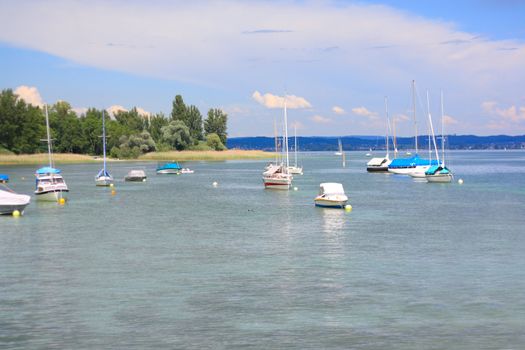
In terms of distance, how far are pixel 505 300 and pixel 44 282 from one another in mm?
23750

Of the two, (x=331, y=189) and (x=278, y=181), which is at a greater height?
(x=331, y=189)

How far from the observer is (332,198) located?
78500 millimetres

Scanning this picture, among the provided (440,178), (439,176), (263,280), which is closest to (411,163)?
(440,178)

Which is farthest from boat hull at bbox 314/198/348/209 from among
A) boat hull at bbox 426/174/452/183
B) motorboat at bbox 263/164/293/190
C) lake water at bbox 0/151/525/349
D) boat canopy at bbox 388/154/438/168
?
boat canopy at bbox 388/154/438/168

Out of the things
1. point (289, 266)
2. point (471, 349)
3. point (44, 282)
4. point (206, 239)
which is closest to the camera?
point (471, 349)

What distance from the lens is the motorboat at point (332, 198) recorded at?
78312 millimetres

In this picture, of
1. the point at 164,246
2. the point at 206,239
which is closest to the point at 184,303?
the point at 164,246

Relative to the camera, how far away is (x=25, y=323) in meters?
28.5

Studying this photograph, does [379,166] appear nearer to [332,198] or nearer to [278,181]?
[278,181]

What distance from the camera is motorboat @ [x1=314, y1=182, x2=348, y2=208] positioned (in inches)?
3083

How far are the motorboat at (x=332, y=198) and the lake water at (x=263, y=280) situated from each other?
461 centimetres

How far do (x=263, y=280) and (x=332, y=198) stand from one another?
138 ft

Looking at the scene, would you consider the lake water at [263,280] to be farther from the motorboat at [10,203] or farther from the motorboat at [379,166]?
the motorboat at [379,166]

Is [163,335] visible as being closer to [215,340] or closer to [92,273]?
[215,340]
